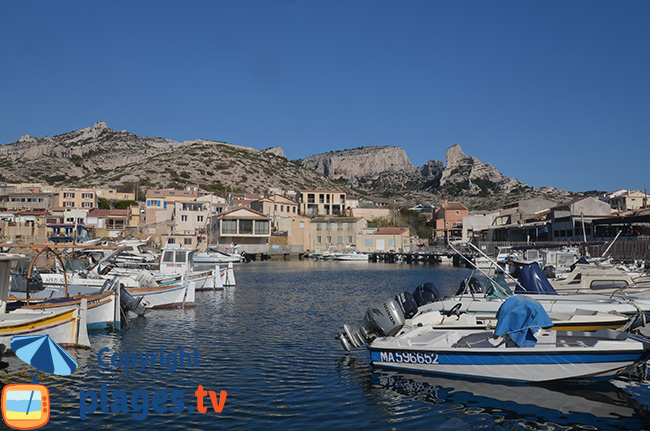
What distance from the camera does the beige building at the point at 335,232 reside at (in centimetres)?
9106

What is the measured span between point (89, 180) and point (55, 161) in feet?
104

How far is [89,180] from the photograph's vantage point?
465ft

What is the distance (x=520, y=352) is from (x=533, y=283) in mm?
7602

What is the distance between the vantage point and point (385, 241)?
86.8 m

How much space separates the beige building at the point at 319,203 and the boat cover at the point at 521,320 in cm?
9403

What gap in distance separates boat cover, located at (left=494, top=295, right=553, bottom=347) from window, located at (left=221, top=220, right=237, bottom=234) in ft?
242

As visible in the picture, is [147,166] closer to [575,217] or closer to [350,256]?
[350,256]

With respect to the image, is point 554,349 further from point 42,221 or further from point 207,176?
point 207,176

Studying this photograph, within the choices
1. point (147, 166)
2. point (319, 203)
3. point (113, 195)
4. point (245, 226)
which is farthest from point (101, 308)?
point (147, 166)

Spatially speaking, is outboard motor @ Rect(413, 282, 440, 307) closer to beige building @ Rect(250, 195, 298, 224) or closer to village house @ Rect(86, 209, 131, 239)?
village house @ Rect(86, 209, 131, 239)

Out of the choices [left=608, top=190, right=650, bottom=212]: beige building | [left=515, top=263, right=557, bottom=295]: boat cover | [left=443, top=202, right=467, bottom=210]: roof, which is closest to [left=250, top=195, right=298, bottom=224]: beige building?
[left=443, top=202, right=467, bottom=210]: roof

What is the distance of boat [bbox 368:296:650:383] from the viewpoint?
11.3 metres

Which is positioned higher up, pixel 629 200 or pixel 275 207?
pixel 275 207

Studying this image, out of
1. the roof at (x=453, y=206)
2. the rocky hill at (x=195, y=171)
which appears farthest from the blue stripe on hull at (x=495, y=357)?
the rocky hill at (x=195, y=171)
